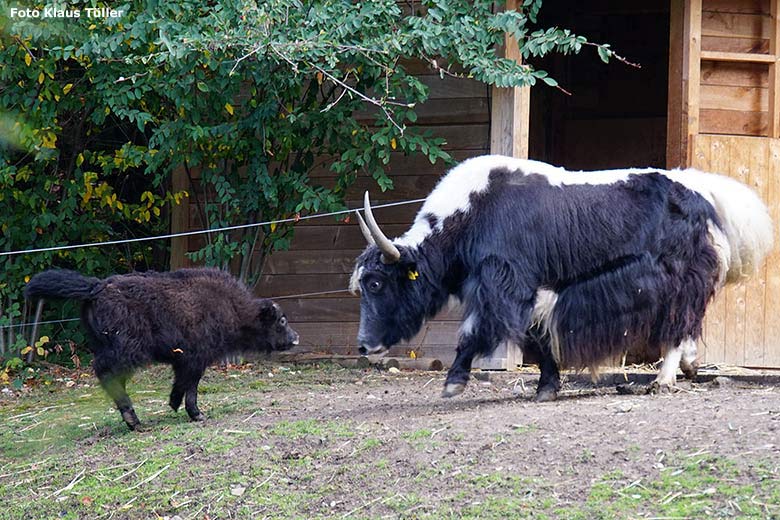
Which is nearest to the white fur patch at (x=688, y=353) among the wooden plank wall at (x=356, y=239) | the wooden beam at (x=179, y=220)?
the wooden plank wall at (x=356, y=239)

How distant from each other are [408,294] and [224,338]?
1285mm

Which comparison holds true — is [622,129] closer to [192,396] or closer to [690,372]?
[690,372]

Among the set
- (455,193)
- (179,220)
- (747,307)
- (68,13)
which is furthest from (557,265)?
(179,220)

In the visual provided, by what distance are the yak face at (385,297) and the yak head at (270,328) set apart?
37.7 inches

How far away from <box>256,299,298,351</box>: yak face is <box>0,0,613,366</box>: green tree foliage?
138 centimetres

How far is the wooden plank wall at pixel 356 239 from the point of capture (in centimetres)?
1027

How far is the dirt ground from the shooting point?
17.1 ft

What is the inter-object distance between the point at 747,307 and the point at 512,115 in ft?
7.48

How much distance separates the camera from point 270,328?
8.15 meters

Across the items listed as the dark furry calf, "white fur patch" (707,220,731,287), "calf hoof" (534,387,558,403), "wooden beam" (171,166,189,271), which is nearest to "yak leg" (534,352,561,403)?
"calf hoof" (534,387,558,403)

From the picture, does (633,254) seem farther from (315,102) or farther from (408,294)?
(315,102)

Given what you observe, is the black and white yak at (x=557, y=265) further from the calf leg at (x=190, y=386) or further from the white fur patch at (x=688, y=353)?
the calf leg at (x=190, y=386)

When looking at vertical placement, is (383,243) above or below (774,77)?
below

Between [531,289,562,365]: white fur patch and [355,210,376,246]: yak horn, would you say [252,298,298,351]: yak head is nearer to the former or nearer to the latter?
[355,210,376,246]: yak horn
